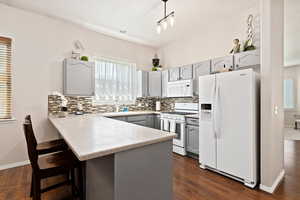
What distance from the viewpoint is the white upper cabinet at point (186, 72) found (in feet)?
12.1

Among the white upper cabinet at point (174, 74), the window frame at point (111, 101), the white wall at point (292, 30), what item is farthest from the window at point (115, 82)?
the white wall at point (292, 30)

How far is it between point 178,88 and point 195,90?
0.46m

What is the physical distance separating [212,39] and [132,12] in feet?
6.58

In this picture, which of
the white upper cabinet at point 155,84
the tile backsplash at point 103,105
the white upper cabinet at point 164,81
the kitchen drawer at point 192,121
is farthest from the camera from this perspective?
the white upper cabinet at point 155,84

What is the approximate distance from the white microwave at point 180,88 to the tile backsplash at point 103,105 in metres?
0.34

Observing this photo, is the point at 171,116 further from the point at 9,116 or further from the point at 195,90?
the point at 9,116

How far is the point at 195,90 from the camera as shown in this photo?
3.63 m

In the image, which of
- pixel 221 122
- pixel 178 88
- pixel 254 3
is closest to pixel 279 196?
pixel 221 122

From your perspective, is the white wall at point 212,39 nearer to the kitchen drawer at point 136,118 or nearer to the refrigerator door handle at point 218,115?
the refrigerator door handle at point 218,115

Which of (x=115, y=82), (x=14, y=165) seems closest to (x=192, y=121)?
(x=115, y=82)

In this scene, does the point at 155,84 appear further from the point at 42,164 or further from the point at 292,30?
the point at 292,30

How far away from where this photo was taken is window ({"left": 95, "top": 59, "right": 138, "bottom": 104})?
4012mm

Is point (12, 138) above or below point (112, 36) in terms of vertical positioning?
below

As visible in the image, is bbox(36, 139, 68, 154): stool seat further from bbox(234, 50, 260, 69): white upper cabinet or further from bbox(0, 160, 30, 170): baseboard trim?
bbox(234, 50, 260, 69): white upper cabinet
